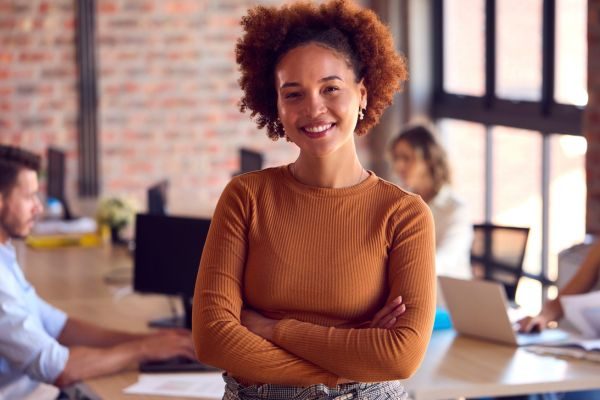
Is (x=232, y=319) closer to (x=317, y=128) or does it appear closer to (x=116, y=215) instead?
(x=317, y=128)

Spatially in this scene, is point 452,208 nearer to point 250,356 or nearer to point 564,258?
point 564,258

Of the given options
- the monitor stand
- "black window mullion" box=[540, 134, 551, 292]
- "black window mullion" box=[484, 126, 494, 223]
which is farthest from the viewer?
"black window mullion" box=[484, 126, 494, 223]

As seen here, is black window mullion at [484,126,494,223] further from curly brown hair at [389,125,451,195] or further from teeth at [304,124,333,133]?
teeth at [304,124,333,133]

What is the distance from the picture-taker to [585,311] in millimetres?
3590

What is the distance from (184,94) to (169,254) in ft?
13.9

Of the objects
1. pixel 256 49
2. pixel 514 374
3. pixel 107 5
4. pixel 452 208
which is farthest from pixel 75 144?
pixel 256 49

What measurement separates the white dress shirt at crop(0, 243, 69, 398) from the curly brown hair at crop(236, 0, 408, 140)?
1.33 meters

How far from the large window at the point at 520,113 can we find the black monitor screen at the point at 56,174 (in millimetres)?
2594

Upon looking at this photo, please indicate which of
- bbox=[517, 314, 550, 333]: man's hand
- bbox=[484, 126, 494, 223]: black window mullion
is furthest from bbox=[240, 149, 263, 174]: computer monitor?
bbox=[517, 314, 550, 333]: man's hand

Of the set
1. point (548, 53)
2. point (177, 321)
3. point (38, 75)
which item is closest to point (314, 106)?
point (177, 321)

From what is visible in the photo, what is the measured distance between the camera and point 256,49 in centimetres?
222

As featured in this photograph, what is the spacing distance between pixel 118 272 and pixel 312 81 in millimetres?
3306

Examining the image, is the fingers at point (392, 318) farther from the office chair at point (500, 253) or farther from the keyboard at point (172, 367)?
the office chair at point (500, 253)

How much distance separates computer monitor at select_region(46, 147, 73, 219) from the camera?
22.0ft
